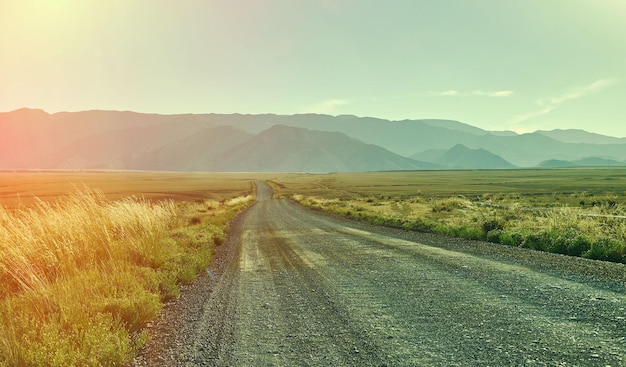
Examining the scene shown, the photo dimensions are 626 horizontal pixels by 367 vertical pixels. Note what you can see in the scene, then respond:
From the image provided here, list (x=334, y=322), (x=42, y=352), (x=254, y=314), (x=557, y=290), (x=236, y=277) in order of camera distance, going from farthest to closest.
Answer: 1. (x=236, y=277)
2. (x=557, y=290)
3. (x=254, y=314)
4. (x=334, y=322)
5. (x=42, y=352)

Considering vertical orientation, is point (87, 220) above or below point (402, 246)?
above

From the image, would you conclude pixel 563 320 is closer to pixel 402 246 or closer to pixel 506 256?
pixel 506 256

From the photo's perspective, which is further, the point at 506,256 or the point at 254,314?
the point at 506,256

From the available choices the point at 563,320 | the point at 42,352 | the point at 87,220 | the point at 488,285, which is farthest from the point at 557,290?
the point at 87,220

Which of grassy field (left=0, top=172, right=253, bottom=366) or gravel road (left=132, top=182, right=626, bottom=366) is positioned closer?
gravel road (left=132, top=182, right=626, bottom=366)

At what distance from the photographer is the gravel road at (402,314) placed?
5.32m

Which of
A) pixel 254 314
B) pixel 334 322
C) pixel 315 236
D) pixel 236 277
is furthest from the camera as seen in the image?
pixel 315 236

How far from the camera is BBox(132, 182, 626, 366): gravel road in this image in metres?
5.32

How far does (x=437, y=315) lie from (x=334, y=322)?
183 centimetres

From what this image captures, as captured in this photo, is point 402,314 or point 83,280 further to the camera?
point 83,280

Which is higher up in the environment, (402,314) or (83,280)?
(83,280)

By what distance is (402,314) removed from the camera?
22.9ft

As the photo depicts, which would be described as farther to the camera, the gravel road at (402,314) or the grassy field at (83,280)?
the grassy field at (83,280)

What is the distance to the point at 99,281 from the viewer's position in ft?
27.7
